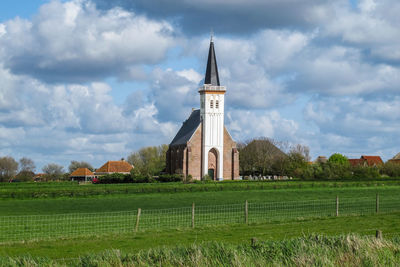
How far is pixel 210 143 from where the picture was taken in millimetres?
80125

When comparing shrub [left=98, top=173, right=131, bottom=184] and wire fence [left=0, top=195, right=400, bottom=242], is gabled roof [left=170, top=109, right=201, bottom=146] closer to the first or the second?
shrub [left=98, top=173, right=131, bottom=184]

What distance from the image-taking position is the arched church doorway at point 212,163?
263 ft

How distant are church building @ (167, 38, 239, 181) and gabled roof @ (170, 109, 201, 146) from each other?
30cm

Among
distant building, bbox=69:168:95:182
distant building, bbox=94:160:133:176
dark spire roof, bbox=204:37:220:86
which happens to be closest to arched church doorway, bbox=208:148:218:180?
dark spire roof, bbox=204:37:220:86

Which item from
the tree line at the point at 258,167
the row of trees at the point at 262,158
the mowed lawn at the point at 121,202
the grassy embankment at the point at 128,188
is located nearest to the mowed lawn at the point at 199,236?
the mowed lawn at the point at 121,202

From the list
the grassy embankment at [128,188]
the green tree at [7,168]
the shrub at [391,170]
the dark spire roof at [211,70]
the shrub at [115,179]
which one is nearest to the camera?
the grassy embankment at [128,188]

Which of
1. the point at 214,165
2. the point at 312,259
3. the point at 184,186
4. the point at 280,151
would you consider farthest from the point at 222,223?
the point at 280,151

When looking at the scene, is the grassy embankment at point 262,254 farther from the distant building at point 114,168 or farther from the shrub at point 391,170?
the distant building at point 114,168

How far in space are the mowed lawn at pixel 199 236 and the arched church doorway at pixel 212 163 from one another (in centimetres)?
5964

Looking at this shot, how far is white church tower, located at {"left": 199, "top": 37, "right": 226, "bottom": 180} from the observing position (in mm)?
79938

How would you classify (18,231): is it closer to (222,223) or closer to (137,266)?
(222,223)

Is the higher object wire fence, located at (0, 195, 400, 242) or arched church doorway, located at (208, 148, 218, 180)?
arched church doorway, located at (208, 148, 218, 180)

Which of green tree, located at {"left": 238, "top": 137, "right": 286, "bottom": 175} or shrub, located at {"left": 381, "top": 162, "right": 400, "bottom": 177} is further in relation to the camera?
green tree, located at {"left": 238, "top": 137, "right": 286, "bottom": 175}

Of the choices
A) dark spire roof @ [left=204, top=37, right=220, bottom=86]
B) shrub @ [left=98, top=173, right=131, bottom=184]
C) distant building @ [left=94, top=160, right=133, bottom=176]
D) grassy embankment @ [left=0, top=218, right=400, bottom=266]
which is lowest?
grassy embankment @ [left=0, top=218, right=400, bottom=266]
